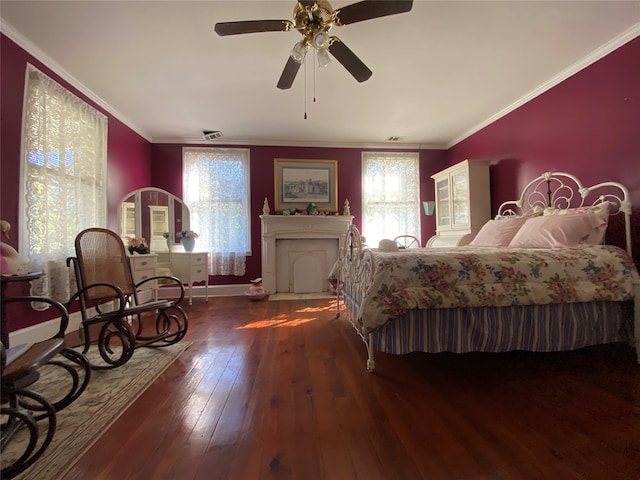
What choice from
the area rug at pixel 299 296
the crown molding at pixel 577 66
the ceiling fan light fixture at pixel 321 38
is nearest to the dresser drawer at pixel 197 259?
the area rug at pixel 299 296

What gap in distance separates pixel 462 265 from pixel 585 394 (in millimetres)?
922

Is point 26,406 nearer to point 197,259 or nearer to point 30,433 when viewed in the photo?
point 30,433

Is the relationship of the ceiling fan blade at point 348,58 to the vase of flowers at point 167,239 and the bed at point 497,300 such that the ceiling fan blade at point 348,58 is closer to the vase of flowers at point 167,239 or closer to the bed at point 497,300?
the bed at point 497,300

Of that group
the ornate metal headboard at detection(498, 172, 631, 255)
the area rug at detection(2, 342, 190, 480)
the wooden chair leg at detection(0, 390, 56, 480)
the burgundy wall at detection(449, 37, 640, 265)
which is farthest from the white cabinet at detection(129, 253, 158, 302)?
the burgundy wall at detection(449, 37, 640, 265)

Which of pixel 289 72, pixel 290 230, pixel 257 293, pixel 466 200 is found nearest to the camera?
pixel 289 72

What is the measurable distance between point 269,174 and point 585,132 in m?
3.98

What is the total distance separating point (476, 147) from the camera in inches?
170

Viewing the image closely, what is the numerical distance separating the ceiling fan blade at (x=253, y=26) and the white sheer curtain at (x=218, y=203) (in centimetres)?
309

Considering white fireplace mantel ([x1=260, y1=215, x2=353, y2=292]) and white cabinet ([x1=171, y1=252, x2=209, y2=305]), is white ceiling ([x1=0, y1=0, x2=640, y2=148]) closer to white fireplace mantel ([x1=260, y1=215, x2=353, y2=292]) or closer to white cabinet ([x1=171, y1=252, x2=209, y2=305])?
white fireplace mantel ([x1=260, y1=215, x2=353, y2=292])

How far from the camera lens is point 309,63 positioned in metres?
2.67

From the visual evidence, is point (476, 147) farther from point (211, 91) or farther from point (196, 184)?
point (196, 184)

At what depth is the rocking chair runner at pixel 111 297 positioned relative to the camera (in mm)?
2037

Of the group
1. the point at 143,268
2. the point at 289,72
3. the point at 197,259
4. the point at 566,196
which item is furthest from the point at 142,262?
the point at 566,196

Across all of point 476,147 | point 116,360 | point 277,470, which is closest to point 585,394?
point 277,470
